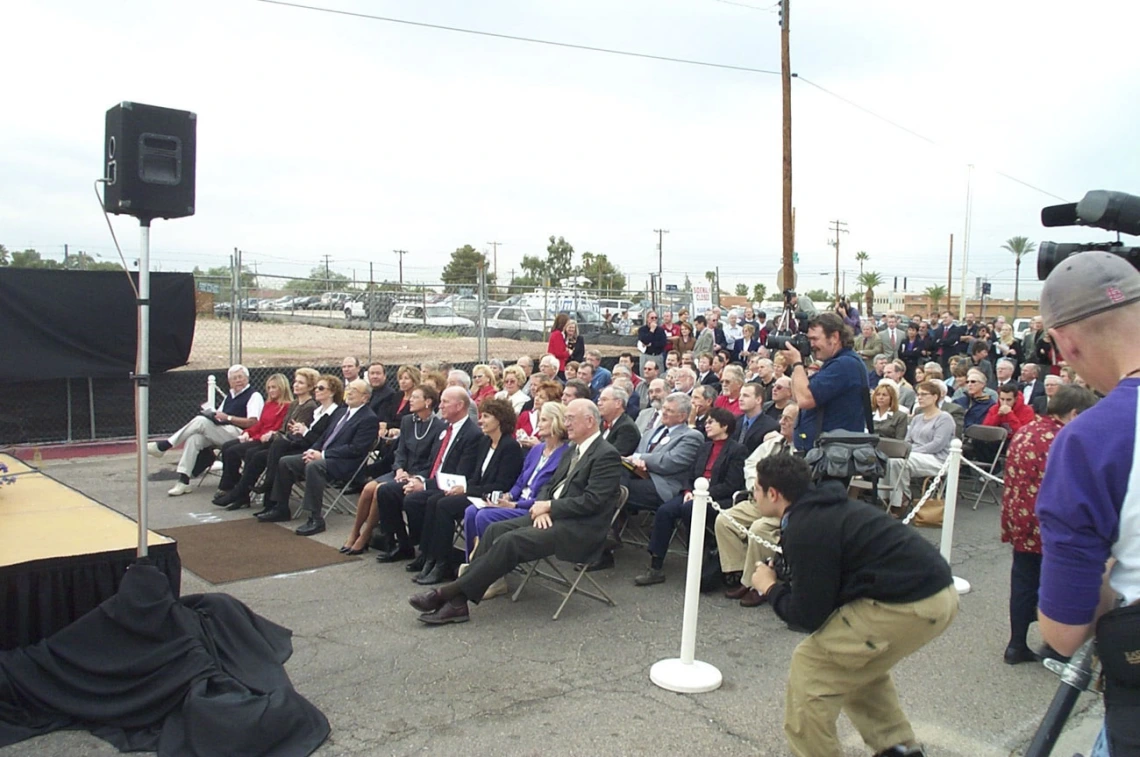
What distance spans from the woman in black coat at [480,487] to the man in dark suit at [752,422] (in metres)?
1.78

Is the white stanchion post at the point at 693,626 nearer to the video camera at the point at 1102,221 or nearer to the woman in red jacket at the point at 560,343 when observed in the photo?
the video camera at the point at 1102,221

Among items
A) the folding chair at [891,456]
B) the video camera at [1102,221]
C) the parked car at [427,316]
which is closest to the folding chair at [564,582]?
the folding chair at [891,456]

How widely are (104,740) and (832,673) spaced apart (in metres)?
3.05

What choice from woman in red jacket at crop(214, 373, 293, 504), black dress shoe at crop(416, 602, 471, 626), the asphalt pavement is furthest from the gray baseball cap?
woman in red jacket at crop(214, 373, 293, 504)

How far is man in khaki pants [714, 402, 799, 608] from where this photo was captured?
5633 millimetres

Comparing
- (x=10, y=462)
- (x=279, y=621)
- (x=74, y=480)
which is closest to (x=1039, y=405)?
(x=279, y=621)

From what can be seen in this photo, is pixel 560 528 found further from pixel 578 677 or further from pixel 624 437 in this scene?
pixel 624 437

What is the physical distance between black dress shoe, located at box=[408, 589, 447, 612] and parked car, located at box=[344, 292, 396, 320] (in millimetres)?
10083

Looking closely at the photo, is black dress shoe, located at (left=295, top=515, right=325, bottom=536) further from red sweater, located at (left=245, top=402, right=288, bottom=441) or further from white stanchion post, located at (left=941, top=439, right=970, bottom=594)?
white stanchion post, located at (left=941, top=439, right=970, bottom=594)

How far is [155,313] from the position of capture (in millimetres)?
11891

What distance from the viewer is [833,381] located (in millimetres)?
5086

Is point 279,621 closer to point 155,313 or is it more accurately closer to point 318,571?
point 318,571

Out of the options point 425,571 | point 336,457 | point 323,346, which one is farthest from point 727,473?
point 323,346

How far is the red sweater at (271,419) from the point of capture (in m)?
8.98
